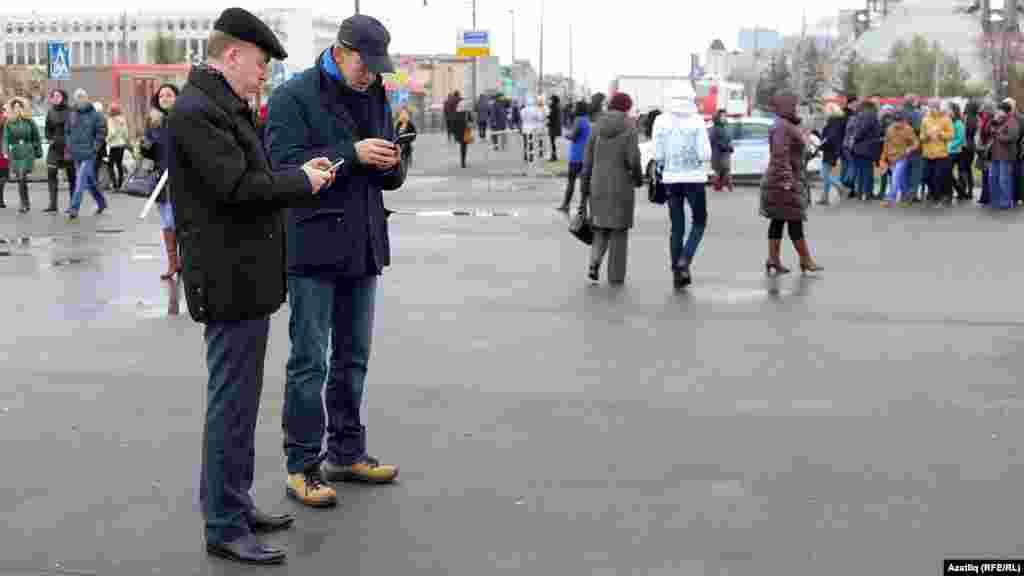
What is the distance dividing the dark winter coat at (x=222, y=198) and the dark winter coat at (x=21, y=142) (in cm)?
1943

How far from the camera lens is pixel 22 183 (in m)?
23.3

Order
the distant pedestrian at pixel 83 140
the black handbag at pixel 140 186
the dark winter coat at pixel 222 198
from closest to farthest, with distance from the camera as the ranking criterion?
the dark winter coat at pixel 222 198, the black handbag at pixel 140 186, the distant pedestrian at pixel 83 140

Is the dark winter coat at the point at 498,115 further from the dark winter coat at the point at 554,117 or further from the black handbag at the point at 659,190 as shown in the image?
the black handbag at the point at 659,190

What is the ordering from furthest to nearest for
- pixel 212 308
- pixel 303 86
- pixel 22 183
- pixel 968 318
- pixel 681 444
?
pixel 22 183 < pixel 968 318 < pixel 681 444 < pixel 303 86 < pixel 212 308

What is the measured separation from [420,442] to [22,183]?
17.8 metres

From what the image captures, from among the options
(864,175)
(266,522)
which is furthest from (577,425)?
(864,175)

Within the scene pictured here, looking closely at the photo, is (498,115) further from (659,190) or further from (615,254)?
(615,254)

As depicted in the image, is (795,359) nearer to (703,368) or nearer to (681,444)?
(703,368)

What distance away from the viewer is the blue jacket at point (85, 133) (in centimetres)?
2184

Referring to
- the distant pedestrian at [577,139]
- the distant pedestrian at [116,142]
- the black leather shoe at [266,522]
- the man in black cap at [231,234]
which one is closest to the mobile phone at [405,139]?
the man in black cap at [231,234]

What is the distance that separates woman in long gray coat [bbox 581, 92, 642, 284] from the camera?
1334 centimetres

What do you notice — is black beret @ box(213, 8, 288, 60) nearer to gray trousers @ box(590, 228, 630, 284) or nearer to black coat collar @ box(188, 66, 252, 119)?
black coat collar @ box(188, 66, 252, 119)

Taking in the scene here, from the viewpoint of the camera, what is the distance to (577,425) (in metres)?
7.50

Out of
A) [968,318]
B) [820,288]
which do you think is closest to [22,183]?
[820,288]
